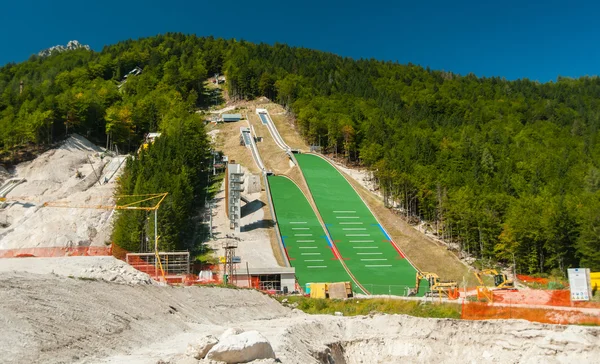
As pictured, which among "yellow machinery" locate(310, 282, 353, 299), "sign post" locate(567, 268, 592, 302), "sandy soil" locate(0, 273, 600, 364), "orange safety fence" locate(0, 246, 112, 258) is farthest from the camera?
"yellow machinery" locate(310, 282, 353, 299)

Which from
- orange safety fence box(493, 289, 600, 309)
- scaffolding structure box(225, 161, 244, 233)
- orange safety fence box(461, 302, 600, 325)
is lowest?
orange safety fence box(461, 302, 600, 325)

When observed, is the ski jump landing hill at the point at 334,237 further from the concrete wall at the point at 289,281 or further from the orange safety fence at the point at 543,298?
the orange safety fence at the point at 543,298

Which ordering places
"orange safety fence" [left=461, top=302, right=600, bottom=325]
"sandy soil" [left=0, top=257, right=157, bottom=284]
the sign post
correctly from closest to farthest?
"orange safety fence" [left=461, top=302, right=600, bottom=325] < "sandy soil" [left=0, top=257, right=157, bottom=284] < the sign post

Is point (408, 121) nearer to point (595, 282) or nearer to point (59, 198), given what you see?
point (59, 198)

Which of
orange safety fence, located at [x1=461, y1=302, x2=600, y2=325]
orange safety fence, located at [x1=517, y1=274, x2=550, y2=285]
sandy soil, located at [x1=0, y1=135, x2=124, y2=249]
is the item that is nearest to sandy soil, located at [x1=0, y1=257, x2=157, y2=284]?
orange safety fence, located at [x1=461, y1=302, x2=600, y2=325]

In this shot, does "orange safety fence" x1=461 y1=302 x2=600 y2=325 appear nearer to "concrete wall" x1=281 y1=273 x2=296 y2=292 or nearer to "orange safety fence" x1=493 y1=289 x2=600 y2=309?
"orange safety fence" x1=493 y1=289 x2=600 y2=309

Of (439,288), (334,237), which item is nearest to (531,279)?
(439,288)
